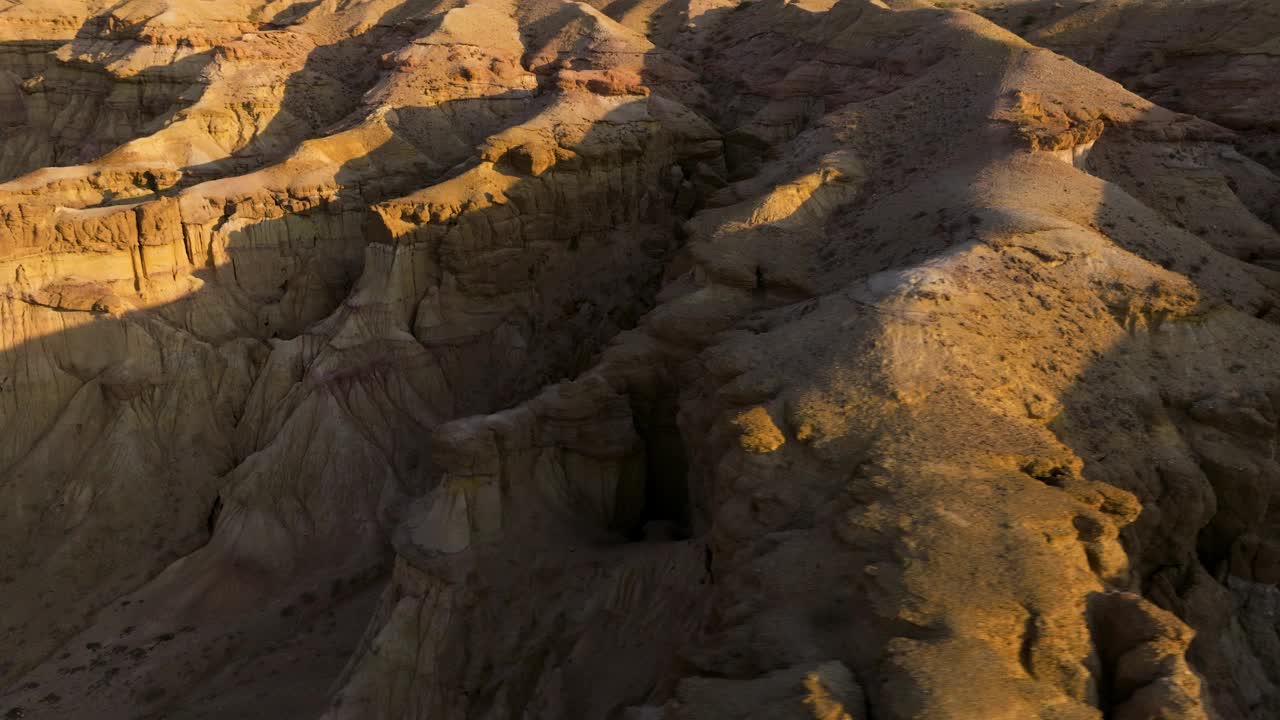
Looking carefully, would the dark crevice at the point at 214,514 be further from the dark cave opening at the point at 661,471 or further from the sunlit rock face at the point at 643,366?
the dark cave opening at the point at 661,471

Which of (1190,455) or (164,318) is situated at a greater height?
(1190,455)

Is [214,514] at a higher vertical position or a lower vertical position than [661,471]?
lower

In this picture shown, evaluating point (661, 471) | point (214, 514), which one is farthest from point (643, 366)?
point (214, 514)

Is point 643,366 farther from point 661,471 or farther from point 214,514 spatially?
point 214,514

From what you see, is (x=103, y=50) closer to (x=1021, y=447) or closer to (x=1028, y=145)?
(x=1028, y=145)

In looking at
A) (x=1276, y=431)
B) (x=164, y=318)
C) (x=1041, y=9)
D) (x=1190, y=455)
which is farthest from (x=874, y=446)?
(x=1041, y=9)

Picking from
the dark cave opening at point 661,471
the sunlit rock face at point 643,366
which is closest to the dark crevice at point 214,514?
the sunlit rock face at point 643,366

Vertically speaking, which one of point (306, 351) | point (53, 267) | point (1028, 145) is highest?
point (1028, 145)

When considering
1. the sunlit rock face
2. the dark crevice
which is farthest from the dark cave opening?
the dark crevice

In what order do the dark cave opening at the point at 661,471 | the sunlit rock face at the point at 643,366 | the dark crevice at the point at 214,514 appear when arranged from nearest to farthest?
the sunlit rock face at the point at 643,366, the dark cave opening at the point at 661,471, the dark crevice at the point at 214,514
